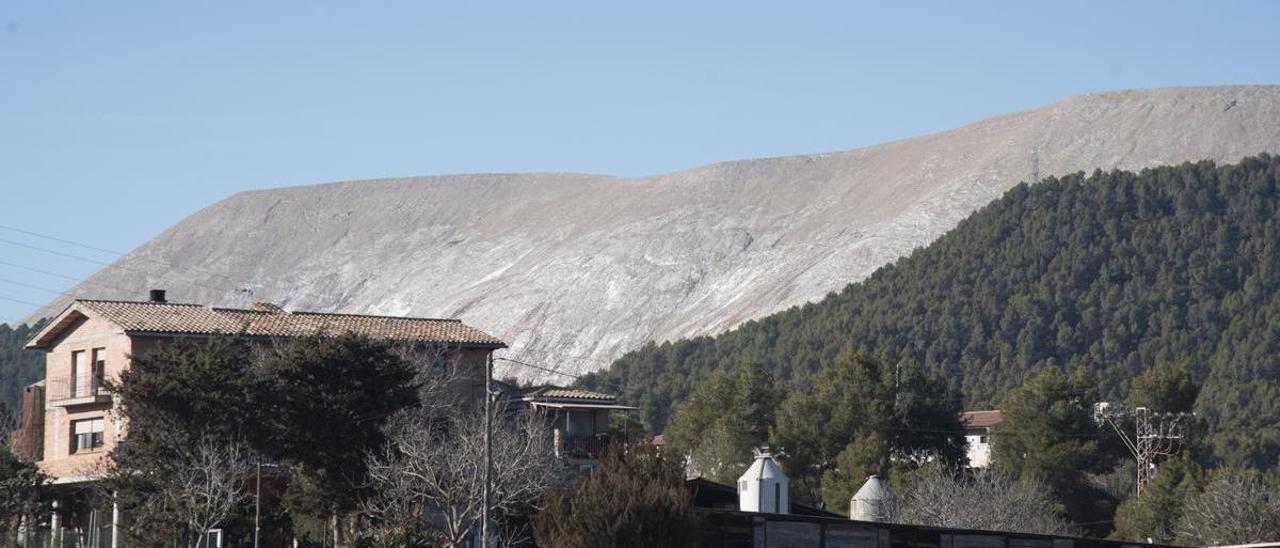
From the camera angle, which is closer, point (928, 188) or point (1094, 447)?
point (1094, 447)

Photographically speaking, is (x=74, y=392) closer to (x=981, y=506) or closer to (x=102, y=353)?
(x=102, y=353)

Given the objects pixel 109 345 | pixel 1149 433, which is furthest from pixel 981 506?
pixel 109 345

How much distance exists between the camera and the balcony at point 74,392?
6241 cm

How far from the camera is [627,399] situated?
128250 mm

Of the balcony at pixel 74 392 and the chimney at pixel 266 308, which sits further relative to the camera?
the chimney at pixel 266 308

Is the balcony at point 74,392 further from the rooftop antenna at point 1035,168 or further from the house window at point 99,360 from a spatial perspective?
the rooftop antenna at point 1035,168

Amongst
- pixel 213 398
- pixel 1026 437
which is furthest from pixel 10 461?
pixel 1026 437

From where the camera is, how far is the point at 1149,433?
3172 inches

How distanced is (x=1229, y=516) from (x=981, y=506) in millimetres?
9692

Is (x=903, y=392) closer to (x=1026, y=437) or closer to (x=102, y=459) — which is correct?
(x=1026, y=437)

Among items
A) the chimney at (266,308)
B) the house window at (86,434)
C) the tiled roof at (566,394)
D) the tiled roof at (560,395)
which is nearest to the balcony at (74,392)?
the house window at (86,434)

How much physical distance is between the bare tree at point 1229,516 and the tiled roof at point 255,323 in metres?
27.5

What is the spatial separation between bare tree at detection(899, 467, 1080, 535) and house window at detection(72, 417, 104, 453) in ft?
98.9

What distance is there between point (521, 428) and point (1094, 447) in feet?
101
